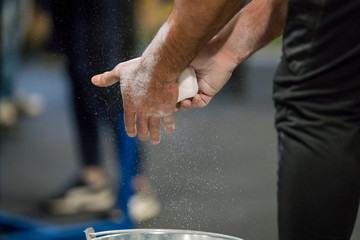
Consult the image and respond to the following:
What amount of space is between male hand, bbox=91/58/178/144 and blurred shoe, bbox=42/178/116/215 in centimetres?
47

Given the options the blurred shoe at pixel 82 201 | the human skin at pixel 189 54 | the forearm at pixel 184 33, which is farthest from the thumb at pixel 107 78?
the blurred shoe at pixel 82 201

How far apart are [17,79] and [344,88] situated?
3.40ft

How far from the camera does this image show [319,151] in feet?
2.26

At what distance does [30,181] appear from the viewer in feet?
5.41

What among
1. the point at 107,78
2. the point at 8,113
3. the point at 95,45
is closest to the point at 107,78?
the point at 107,78

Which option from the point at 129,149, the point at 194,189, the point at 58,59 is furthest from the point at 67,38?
the point at 194,189

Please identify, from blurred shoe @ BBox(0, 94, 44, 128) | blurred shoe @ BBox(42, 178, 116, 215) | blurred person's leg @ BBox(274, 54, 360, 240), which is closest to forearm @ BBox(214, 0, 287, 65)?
blurred person's leg @ BBox(274, 54, 360, 240)

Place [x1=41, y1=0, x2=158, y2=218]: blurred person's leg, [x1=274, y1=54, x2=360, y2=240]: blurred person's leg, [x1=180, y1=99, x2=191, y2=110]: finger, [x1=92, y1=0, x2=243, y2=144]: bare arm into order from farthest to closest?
1. [x1=41, y1=0, x2=158, y2=218]: blurred person's leg
2. [x1=180, y1=99, x2=191, y2=110]: finger
3. [x1=92, y1=0, x2=243, y2=144]: bare arm
4. [x1=274, y1=54, x2=360, y2=240]: blurred person's leg

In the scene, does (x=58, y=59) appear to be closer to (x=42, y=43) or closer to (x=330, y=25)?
(x=42, y=43)

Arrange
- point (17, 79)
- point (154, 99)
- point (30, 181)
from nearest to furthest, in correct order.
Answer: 1. point (154, 99)
2. point (17, 79)
3. point (30, 181)

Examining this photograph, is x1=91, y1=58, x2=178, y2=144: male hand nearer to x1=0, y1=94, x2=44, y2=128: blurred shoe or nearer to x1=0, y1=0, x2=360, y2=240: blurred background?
x1=0, y1=0, x2=360, y2=240: blurred background

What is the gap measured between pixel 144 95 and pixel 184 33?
145 mm

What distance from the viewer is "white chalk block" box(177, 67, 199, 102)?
931mm

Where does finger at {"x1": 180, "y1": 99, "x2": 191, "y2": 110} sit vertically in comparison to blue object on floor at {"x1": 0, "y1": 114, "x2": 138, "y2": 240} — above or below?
above
